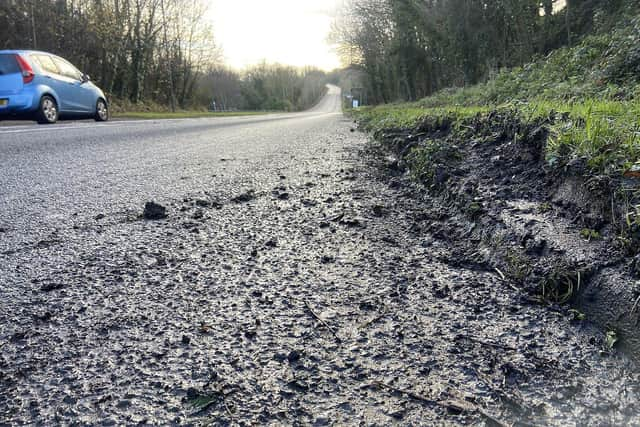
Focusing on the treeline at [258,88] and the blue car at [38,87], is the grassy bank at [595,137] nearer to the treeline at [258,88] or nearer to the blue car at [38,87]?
the blue car at [38,87]

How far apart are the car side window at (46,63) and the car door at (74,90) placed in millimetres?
120

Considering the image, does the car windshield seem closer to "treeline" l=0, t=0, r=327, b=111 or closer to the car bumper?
the car bumper

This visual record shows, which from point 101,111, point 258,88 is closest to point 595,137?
point 101,111

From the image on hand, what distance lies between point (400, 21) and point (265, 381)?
19.9m

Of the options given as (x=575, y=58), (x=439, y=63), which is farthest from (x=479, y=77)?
(x=575, y=58)

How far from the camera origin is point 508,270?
4.88ft

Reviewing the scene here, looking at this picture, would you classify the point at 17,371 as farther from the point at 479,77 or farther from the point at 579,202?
the point at 479,77

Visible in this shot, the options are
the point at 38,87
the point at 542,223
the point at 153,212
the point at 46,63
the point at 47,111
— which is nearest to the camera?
the point at 542,223

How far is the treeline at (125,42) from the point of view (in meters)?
19.4

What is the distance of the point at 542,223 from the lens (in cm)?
159

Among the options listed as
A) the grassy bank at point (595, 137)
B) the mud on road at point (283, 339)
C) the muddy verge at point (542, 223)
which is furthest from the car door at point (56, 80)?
the grassy bank at point (595, 137)

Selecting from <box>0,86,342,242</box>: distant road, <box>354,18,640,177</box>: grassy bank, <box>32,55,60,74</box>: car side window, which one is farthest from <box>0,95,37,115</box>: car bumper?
→ <box>354,18,640,177</box>: grassy bank

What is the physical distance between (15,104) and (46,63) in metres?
1.25

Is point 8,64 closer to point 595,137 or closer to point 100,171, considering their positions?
point 100,171
